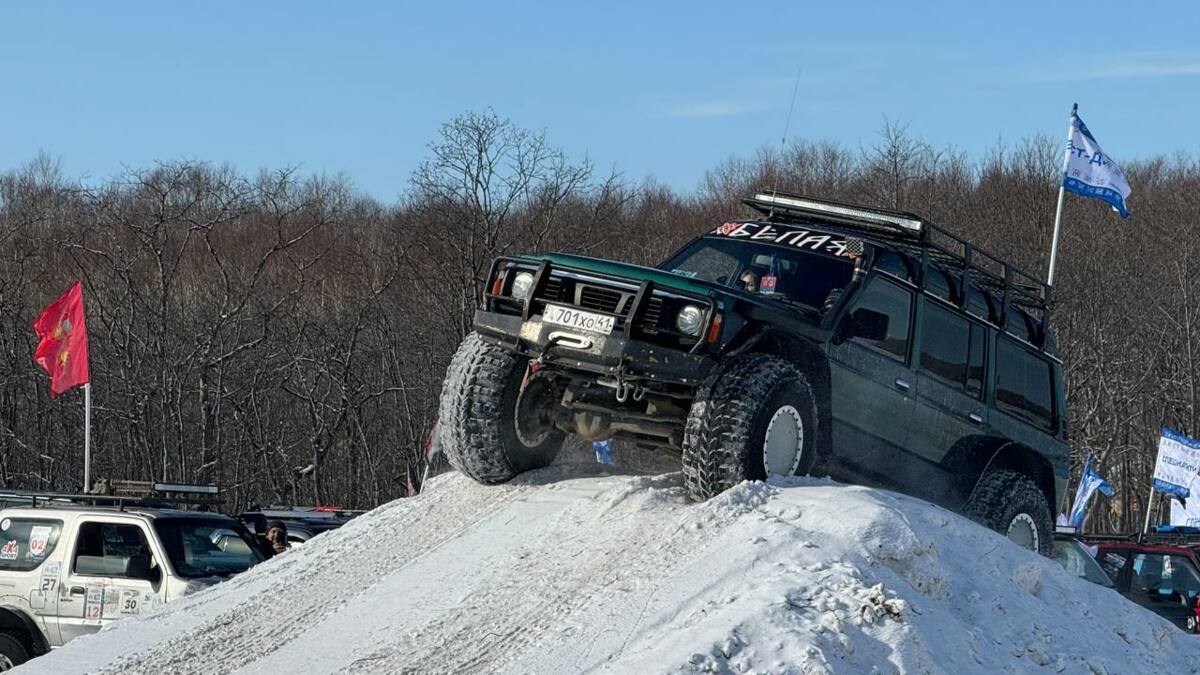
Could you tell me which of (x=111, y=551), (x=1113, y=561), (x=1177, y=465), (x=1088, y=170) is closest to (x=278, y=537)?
(x=111, y=551)

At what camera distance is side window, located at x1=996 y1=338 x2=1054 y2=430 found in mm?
10883

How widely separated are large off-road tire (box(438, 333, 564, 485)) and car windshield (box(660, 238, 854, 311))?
1.20 metres

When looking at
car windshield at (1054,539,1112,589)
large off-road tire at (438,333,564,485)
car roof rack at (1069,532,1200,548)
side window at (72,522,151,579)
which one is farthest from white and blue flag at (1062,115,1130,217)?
large off-road tire at (438,333,564,485)

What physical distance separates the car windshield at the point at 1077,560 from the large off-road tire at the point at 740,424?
751cm

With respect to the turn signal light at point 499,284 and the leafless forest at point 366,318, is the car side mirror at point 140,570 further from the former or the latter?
the leafless forest at point 366,318

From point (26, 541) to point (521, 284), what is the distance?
6594 millimetres

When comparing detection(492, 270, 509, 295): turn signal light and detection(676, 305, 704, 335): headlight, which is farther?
detection(492, 270, 509, 295): turn signal light

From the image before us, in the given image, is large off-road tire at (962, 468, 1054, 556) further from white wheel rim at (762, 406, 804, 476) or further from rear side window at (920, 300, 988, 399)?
white wheel rim at (762, 406, 804, 476)

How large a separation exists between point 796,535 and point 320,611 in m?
2.52

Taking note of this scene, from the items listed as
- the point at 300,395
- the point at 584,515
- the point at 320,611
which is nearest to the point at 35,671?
the point at 320,611

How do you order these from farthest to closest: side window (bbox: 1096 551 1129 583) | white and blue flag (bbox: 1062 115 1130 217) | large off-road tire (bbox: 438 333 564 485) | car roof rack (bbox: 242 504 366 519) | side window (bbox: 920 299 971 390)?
white and blue flag (bbox: 1062 115 1130 217), car roof rack (bbox: 242 504 366 519), side window (bbox: 1096 551 1129 583), side window (bbox: 920 299 971 390), large off-road tire (bbox: 438 333 564 485)

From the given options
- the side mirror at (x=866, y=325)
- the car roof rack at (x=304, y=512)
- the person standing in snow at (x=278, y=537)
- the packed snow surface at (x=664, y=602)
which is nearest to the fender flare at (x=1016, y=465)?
the side mirror at (x=866, y=325)

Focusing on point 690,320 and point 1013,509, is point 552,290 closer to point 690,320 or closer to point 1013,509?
point 690,320

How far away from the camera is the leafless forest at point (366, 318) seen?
129 ft
